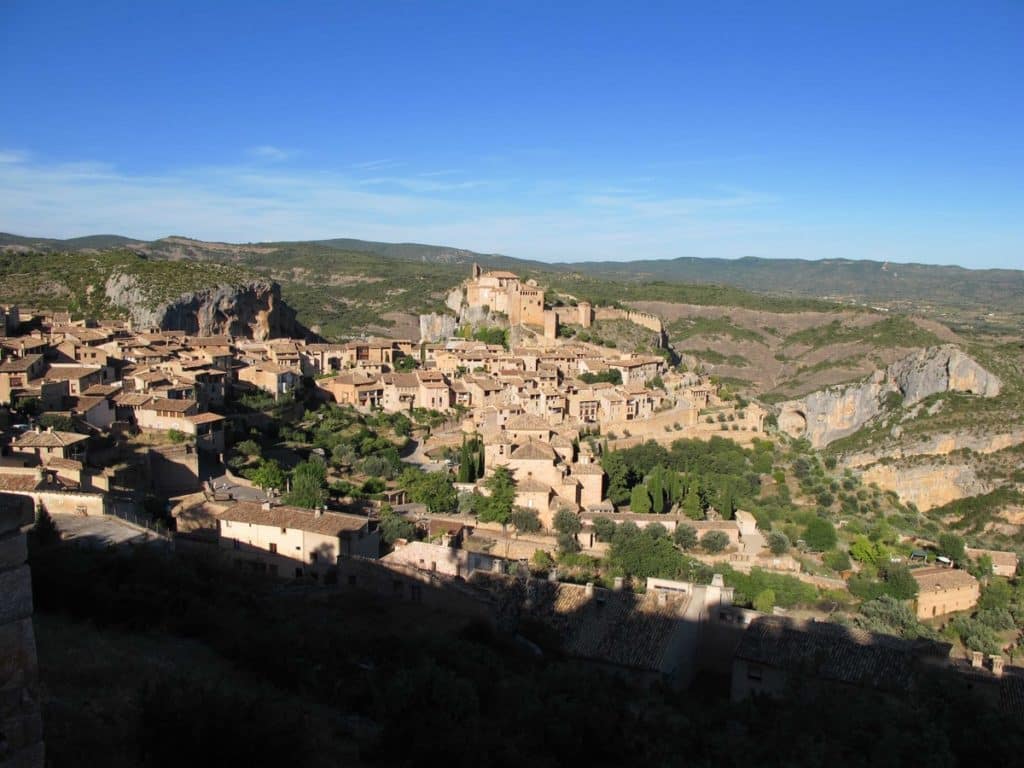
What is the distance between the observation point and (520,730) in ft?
21.6

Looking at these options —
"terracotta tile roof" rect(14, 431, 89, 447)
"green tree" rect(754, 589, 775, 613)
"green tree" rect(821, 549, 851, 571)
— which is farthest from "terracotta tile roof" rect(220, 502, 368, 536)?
"green tree" rect(821, 549, 851, 571)

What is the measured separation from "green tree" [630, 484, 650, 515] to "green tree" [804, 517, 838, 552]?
463 cm

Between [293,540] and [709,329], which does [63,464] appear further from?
[709,329]

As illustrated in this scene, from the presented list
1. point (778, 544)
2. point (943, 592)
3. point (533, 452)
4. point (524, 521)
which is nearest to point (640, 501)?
point (533, 452)

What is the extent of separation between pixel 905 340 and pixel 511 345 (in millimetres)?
37371

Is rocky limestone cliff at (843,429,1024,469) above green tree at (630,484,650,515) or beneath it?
beneath

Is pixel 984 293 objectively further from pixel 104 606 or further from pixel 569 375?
pixel 104 606

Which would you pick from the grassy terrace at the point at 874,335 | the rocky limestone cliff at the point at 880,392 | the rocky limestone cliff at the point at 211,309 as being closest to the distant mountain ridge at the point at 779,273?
the grassy terrace at the point at 874,335

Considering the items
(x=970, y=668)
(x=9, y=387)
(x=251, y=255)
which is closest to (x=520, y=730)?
(x=970, y=668)

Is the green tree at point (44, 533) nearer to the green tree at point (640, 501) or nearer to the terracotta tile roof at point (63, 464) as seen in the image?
the terracotta tile roof at point (63, 464)

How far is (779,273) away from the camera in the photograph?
19488cm

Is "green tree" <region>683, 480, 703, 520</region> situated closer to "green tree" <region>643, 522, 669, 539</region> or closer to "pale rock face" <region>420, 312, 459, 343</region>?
"green tree" <region>643, 522, 669, 539</region>

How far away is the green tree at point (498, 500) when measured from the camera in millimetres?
21391

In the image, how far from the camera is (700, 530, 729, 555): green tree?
21.1m
